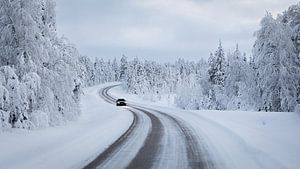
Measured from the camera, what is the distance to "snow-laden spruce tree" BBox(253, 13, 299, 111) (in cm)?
3234

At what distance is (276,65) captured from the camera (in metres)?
33.5

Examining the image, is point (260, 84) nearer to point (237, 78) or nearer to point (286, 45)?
point (286, 45)

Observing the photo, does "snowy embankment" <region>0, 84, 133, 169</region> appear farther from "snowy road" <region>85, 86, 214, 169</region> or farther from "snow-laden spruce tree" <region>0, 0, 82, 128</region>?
"snow-laden spruce tree" <region>0, 0, 82, 128</region>

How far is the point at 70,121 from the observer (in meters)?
25.4

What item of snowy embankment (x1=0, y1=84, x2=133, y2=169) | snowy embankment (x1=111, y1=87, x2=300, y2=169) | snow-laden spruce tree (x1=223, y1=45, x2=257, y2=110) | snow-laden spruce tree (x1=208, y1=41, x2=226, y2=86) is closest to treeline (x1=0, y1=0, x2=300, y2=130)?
snowy embankment (x1=0, y1=84, x2=133, y2=169)

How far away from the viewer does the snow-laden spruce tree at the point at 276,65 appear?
3234cm

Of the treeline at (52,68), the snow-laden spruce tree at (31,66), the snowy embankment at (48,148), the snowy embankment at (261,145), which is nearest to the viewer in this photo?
the snowy embankment at (48,148)

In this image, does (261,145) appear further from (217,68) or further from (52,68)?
(217,68)

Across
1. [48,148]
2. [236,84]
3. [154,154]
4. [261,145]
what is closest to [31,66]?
[48,148]

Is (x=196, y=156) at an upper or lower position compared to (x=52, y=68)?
lower

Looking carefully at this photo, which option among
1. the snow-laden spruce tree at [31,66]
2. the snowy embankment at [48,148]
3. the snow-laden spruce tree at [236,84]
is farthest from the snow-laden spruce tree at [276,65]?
the snowy embankment at [48,148]

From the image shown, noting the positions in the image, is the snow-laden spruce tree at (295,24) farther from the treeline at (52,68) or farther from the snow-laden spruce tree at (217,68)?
the snow-laden spruce tree at (217,68)

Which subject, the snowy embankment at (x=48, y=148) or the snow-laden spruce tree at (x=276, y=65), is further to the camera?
the snow-laden spruce tree at (x=276, y=65)

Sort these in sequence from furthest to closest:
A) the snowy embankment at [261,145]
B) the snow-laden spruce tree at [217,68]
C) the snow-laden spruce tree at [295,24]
Result: the snow-laden spruce tree at [217,68], the snow-laden spruce tree at [295,24], the snowy embankment at [261,145]
